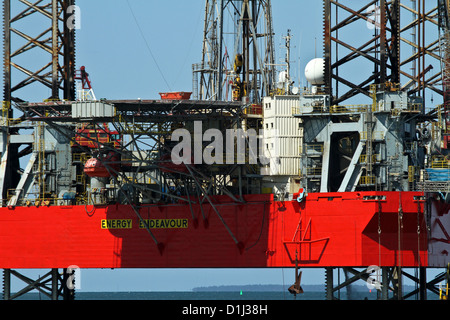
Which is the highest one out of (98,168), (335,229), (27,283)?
(98,168)

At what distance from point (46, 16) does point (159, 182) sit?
49.2 feet

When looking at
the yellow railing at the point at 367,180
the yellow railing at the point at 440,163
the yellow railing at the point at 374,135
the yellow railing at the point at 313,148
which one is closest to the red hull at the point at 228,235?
the yellow railing at the point at 367,180

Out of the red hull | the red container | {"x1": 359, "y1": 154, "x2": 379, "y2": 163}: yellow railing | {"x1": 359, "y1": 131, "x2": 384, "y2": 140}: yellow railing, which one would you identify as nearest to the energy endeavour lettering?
the red hull

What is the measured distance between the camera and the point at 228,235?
182 feet

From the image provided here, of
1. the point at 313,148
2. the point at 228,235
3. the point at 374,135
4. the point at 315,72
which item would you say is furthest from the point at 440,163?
the point at 228,235

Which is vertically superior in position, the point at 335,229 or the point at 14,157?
the point at 14,157

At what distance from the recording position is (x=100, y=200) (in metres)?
59.4

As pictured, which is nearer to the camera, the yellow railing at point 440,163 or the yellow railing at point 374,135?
the yellow railing at point 374,135

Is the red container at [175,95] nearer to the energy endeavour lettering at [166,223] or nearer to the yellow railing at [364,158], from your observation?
the energy endeavour lettering at [166,223]

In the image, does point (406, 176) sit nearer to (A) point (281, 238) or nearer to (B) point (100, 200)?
(A) point (281, 238)

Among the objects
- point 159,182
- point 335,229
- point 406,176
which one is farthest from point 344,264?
point 159,182
